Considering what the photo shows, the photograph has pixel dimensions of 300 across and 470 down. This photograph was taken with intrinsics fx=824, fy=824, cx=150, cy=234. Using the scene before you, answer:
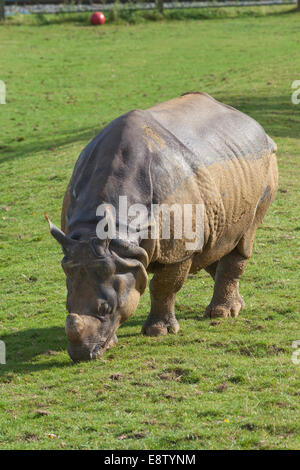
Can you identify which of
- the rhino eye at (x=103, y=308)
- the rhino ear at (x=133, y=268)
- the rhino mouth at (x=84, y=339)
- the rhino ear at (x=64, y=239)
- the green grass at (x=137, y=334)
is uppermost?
the rhino ear at (x=64, y=239)

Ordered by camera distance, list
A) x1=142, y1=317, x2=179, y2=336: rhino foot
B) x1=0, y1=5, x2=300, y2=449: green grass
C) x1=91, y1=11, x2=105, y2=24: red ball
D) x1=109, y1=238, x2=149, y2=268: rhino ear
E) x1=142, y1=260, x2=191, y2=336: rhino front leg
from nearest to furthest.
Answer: x1=0, y1=5, x2=300, y2=449: green grass < x1=109, y1=238, x2=149, y2=268: rhino ear < x1=142, y1=260, x2=191, y2=336: rhino front leg < x1=142, y1=317, x2=179, y2=336: rhino foot < x1=91, y1=11, x2=105, y2=24: red ball

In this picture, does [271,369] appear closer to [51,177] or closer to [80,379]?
[80,379]

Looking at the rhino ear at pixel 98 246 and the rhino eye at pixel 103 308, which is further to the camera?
the rhino eye at pixel 103 308

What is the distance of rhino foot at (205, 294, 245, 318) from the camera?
856 centimetres

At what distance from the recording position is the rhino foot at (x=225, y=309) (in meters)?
Answer: 8.56

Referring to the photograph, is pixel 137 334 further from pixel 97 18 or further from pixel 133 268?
pixel 97 18

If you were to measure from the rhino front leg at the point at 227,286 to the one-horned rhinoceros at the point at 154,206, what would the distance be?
3 centimetres

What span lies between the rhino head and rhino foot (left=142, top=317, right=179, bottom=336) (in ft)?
3.60

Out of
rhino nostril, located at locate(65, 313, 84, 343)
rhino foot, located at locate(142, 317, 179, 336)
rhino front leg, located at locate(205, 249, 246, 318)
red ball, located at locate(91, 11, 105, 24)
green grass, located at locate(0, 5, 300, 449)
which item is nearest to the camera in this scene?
green grass, located at locate(0, 5, 300, 449)

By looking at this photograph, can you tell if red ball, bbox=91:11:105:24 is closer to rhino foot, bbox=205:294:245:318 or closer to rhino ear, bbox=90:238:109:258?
rhino foot, bbox=205:294:245:318

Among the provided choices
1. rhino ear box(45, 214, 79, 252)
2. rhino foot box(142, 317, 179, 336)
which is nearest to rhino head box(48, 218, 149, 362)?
rhino ear box(45, 214, 79, 252)

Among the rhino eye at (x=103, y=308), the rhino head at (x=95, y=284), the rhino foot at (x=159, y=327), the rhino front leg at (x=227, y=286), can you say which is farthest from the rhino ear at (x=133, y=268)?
the rhino front leg at (x=227, y=286)

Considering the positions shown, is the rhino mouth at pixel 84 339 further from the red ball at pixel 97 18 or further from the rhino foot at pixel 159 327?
the red ball at pixel 97 18
